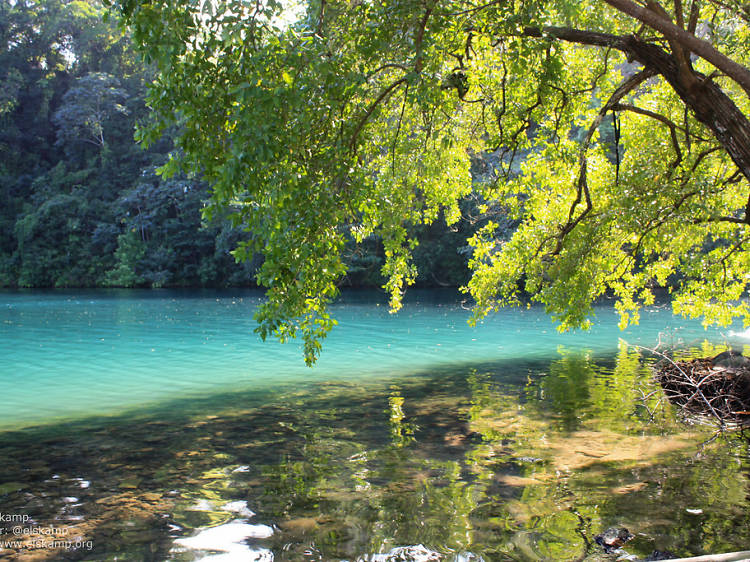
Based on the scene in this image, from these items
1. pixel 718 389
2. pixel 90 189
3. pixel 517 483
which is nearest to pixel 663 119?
pixel 718 389

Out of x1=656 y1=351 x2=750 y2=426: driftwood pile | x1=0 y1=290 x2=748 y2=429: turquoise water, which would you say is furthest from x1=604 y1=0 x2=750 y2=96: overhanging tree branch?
x1=0 y1=290 x2=748 y2=429: turquoise water

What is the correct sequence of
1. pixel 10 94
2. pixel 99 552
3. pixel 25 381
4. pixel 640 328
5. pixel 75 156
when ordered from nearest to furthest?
pixel 99 552 < pixel 25 381 < pixel 640 328 < pixel 10 94 < pixel 75 156

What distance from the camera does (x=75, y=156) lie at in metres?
56.3

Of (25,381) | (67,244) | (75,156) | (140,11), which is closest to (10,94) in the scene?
(75,156)

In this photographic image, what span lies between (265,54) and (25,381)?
38.8 ft

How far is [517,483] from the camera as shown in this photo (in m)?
6.93

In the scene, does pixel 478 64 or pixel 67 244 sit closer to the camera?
pixel 478 64

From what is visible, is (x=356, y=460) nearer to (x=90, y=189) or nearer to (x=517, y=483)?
(x=517, y=483)

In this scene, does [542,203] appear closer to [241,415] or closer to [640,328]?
[241,415]

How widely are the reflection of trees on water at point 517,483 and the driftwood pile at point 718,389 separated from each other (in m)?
0.62

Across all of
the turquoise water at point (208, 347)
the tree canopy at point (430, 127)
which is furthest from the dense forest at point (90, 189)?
the tree canopy at point (430, 127)

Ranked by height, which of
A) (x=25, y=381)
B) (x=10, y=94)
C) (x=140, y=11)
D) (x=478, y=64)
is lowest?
Answer: (x=25, y=381)

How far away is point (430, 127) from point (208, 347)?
45.7 feet

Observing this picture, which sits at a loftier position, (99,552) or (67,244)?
(67,244)
